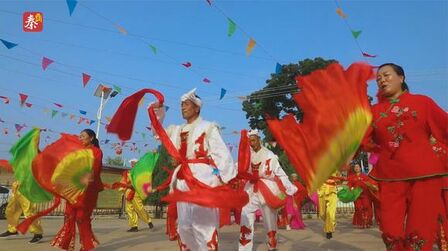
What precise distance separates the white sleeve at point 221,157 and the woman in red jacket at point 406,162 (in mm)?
1312

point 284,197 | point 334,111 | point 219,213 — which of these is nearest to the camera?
point 334,111

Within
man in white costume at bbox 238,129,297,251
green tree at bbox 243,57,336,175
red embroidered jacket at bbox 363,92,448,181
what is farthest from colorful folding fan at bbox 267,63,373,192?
green tree at bbox 243,57,336,175

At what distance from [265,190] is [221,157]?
9.10ft

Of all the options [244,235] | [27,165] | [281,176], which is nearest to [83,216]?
[27,165]

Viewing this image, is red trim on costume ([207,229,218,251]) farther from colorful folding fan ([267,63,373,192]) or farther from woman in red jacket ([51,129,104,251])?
woman in red jacket ([51,129,104,251])

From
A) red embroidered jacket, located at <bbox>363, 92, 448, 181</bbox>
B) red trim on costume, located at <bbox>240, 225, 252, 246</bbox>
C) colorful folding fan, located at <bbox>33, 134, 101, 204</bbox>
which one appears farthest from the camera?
red trim on costume, located at <bbox>240, 225, 252, 246</bbox>

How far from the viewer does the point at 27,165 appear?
729cm

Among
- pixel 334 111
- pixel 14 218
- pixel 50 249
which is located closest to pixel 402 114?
pixel 334 111

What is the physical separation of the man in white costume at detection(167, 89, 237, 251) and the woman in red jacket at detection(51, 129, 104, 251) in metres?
1.99

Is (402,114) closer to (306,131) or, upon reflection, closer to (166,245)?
(306,131)

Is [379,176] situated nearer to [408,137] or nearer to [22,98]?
[408,137]

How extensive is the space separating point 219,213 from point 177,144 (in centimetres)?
84

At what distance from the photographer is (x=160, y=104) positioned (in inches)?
206

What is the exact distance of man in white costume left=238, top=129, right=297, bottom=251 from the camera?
23.0 ft
